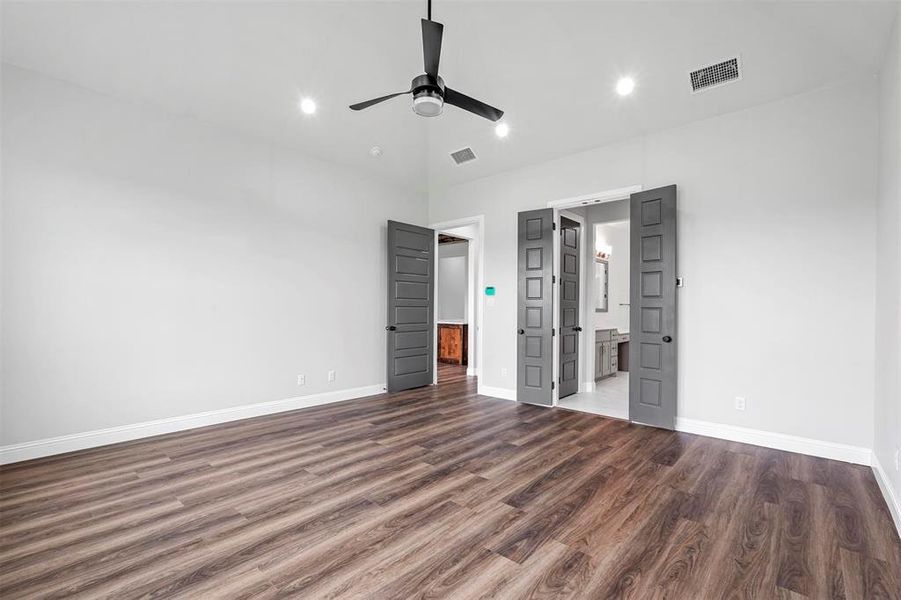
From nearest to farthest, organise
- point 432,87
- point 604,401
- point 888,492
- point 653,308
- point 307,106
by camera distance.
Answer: point 888,492 < point 432,87 < point 653,308 < point 307,106 < point 604,401

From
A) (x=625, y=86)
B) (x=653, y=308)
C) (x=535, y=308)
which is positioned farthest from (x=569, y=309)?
(x=625, y=86)

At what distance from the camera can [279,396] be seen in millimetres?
4980

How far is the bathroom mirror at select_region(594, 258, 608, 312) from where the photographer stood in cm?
771

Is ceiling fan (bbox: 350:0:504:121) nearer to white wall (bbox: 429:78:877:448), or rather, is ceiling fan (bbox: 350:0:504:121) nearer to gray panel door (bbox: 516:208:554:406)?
gray panel door (bbox: 516:208:554:406)

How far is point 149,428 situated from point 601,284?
23.6 ft

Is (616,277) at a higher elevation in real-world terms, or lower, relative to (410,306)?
higher

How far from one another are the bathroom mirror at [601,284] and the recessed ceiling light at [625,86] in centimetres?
389

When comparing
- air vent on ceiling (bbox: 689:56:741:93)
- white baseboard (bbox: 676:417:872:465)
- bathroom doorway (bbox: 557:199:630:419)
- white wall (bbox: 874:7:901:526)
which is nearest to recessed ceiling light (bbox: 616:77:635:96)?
air vent on ceiling (bbox: 689:56:741:93)

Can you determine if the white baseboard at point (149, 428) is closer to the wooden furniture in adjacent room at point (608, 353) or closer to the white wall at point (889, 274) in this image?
the wooden furniture in adjacent room at point (608, 353)

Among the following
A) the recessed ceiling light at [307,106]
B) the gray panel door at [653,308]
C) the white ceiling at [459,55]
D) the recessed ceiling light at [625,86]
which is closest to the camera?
the white ceiling at [459,55]

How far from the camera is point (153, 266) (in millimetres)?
4012

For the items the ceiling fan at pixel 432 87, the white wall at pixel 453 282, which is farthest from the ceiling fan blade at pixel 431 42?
the white wall at pixel 453 282

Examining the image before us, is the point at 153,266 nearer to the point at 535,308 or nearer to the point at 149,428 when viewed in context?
the point at 149,428

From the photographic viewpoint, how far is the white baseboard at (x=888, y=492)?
2.42 m
